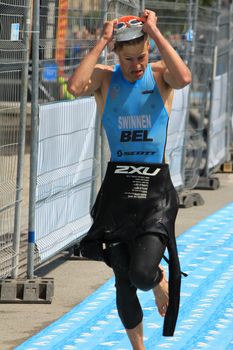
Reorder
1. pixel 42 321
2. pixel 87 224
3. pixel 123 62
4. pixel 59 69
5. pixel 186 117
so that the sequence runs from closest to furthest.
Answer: pixel 123 62
pixel 42 321
pixel 59 69
pixel 87 224
pixel 186 117

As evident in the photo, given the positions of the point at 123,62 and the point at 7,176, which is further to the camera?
the point at 7,176

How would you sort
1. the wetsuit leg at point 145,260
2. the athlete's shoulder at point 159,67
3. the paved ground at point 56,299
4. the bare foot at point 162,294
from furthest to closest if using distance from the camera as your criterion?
1. the paved ground at point 56,299
2. the bare foot at point 162,294
3. the athlete's shoulder at point 159,67
4. the wetsuit leg at point 145,260

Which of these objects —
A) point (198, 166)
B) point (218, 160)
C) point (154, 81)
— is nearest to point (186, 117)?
point (198, 166)

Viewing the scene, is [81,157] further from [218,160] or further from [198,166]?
[218,160]

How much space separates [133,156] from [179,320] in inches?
81.4

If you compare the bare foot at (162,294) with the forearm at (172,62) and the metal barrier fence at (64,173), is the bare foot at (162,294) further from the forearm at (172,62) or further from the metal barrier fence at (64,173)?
the metal barrier fence at (64,173)

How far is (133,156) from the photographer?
6391 millimetres

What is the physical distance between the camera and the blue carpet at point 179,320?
740cm

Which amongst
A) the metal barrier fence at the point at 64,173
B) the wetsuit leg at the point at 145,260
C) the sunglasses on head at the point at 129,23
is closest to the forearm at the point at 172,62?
the sunglasses on head at the point at 129,23

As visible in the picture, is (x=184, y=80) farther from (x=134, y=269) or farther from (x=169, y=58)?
(x=134, y=269)

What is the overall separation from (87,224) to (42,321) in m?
2.46

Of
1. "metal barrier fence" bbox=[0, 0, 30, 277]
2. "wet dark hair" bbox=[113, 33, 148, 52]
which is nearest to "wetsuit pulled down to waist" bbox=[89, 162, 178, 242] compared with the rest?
"wet dark hair" bbox=[113, 33, 148, 52]

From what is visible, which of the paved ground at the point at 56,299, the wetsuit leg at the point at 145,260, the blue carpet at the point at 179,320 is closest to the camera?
the wetsuit leg at the point at 145,260

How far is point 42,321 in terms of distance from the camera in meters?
7.98
